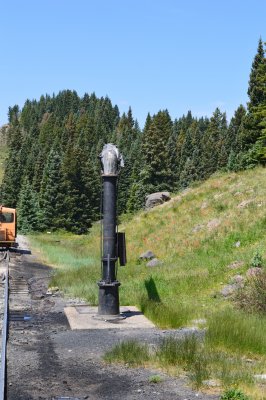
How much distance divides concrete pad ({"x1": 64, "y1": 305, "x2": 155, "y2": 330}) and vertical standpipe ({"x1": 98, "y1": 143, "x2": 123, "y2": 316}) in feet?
1.18

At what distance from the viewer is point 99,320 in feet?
38.4

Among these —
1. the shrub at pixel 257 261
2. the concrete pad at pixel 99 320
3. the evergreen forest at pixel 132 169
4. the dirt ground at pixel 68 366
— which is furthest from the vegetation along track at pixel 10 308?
the evergreen forest at pixel 132 169

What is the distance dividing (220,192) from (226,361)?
938 inches

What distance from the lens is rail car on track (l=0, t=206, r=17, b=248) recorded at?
29.8 metres

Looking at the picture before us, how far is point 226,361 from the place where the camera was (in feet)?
25.4

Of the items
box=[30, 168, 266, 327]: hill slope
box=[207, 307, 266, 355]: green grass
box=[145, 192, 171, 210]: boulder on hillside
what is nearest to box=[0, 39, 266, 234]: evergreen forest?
box=[145, 192, 171, 210]: boulder on hillside

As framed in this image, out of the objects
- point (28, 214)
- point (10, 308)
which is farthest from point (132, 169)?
point (10, 308)

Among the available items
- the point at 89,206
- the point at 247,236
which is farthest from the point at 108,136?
the point at 247,236

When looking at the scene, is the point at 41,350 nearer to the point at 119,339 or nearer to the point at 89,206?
the point at 119,339

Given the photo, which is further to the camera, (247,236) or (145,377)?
(247,236)

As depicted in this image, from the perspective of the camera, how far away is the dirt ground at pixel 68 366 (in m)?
6.66

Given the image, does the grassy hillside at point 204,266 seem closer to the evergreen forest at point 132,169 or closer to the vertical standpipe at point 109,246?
the vertical standpipe at point 109,246

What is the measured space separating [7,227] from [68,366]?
22920 millimetres

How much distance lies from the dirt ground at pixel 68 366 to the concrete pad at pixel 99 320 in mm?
214
